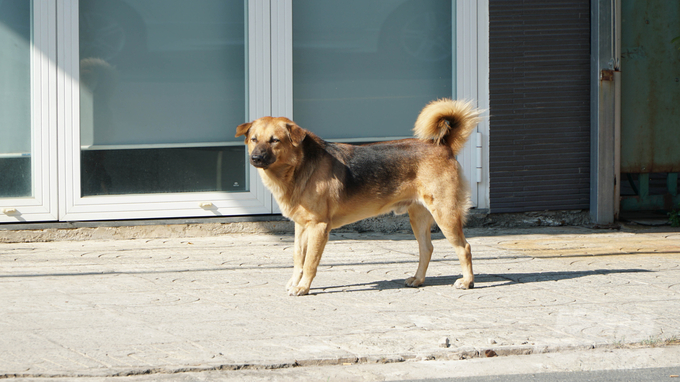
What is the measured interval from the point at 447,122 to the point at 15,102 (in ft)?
16.3

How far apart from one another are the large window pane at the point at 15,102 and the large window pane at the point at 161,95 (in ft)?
1.89

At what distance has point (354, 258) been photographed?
7.04 metres

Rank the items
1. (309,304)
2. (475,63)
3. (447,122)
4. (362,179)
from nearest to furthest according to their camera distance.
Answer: (309,304) < (362,179) < (447,122) < (475,63)

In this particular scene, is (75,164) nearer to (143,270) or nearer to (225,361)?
(143,270)

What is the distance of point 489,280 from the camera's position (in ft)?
19.6

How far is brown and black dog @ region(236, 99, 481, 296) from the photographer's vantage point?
539cm

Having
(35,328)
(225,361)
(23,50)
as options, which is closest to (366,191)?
→ (225,361)

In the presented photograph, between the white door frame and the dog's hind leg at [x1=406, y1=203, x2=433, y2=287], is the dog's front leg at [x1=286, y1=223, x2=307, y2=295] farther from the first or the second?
the white door frame

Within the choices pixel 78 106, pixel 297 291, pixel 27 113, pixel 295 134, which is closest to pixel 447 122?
pixel 295 134

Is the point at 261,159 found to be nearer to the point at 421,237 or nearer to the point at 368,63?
the point at 421,237

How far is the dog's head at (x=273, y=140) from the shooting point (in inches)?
205

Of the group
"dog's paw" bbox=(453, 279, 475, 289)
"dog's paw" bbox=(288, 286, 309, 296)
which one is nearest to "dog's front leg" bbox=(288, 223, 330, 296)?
"dog's paw" bbox=(288, 286, 309, 296)

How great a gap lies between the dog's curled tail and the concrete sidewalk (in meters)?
1.18

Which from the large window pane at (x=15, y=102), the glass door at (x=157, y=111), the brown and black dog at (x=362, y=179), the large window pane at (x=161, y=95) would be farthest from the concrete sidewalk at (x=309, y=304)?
the large window pane at (x=161, y=95)
